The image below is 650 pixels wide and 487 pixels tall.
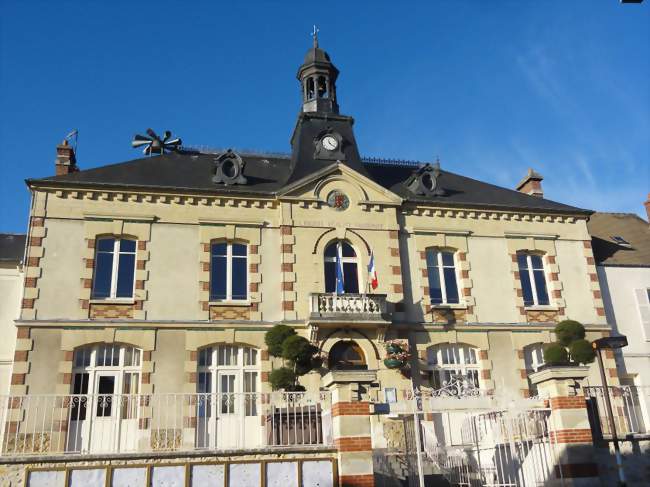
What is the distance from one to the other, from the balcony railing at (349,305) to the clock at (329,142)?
6.09 meters

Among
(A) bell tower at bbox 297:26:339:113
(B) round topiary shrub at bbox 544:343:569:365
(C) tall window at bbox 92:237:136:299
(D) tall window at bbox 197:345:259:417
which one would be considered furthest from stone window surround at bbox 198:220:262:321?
(B) round topiary shrub at bbox 544:343:569:365

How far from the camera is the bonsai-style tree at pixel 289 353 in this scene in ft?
56.9

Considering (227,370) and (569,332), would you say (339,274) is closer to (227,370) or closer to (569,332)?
(227,370)

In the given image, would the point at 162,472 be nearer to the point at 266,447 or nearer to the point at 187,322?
the point at 266,447

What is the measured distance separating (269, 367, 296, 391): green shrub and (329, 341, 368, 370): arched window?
163 cm

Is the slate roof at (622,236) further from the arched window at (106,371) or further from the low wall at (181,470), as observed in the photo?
the arched window at (106,371)

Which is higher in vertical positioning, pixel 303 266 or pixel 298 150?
pixel 298 150

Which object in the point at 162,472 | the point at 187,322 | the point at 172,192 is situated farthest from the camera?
Result: the point at 172,192

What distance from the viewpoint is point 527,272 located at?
864 inches

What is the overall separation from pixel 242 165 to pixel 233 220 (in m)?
2.09

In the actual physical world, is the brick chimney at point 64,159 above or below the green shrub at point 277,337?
above

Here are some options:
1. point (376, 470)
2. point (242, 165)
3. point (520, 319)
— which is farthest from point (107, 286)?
point (520, 319)

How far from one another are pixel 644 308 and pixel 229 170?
15.3m

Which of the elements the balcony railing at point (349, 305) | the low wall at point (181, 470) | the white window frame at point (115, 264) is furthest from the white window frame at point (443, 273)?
the low wall at point (181, 470)
